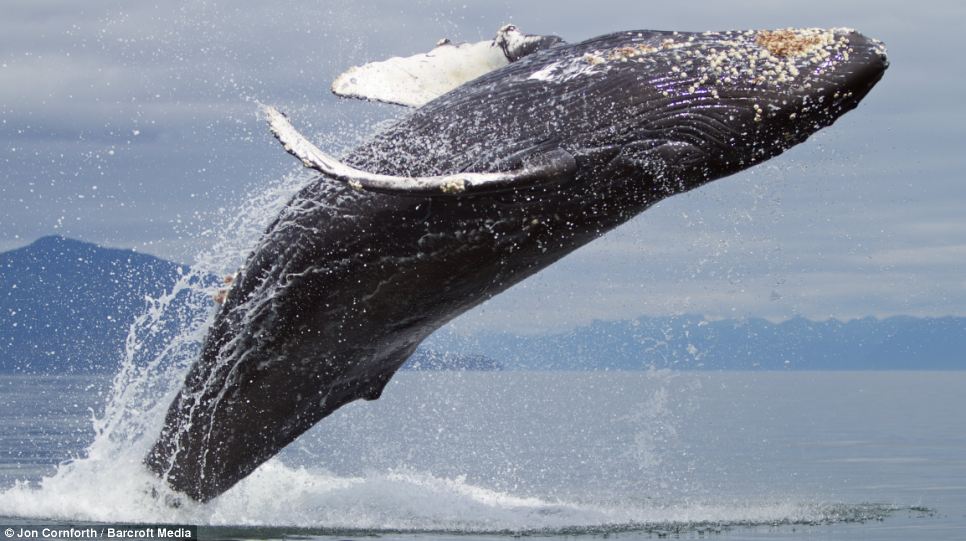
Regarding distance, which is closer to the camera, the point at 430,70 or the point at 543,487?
the point at 430,70

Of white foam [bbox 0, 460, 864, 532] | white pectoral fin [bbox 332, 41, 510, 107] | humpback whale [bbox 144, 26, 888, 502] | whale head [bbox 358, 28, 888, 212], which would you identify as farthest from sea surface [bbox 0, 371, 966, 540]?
white pectoral fin [bbox 332, 41, 510, 107]

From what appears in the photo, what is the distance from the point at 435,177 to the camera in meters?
9.98

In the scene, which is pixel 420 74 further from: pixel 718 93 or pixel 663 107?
pixel 718 93

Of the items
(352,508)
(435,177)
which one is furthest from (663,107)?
(352,508)

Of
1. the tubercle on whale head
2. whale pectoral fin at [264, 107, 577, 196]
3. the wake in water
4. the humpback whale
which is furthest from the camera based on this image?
the wake in water

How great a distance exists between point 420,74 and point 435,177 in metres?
3.49

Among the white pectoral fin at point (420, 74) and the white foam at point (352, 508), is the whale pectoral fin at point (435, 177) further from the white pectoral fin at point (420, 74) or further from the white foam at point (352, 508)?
the white foam at point (352, 508)

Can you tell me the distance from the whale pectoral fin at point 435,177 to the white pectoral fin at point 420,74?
2607 mm

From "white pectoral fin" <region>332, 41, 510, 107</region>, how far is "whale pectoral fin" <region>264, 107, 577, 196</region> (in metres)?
2.61

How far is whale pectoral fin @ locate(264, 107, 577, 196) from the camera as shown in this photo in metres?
9.85

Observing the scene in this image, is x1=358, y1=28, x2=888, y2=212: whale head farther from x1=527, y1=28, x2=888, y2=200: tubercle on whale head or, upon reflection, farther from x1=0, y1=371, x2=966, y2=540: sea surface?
x1=0, y1=371, x2=966, y2=540: sea surface

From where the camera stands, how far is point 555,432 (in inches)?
1325

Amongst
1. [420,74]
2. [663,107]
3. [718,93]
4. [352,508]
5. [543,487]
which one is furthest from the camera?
[543,487]

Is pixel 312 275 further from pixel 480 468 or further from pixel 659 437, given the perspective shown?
pixel 659 437
